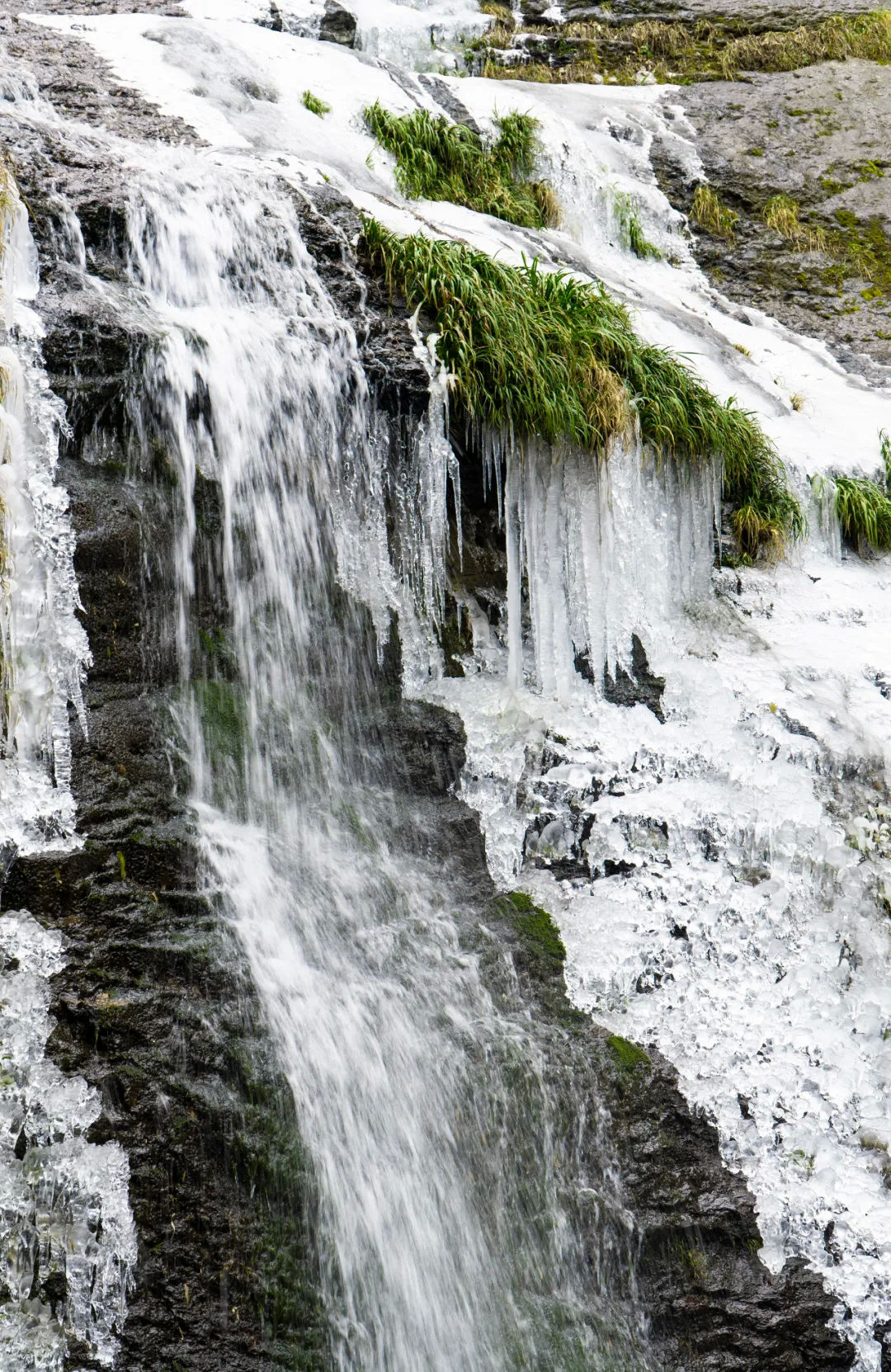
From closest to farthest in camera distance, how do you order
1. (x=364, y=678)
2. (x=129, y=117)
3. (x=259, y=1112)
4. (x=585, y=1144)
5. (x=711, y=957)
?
(x=259, y=1112), (x=585, y=1144), (x=711, y=957), (x=364, y=678), (x=129, y=117)

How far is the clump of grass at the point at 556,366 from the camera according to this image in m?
5.49

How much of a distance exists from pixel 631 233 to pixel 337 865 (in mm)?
6809

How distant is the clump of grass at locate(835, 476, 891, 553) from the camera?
22.2 ft

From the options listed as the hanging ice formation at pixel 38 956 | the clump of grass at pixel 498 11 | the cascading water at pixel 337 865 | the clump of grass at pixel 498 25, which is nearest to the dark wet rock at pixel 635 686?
the cascading water at pixel 337 865

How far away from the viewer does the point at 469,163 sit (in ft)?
27.5

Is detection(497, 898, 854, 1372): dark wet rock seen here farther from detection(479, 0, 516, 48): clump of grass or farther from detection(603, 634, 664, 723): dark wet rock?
detection(479, 0, 516, 48): clump of grass

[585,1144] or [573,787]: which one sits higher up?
[573,787]

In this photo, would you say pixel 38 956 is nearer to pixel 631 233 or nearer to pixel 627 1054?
pixel 627 1054

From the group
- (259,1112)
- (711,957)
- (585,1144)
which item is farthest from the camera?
(711,957)

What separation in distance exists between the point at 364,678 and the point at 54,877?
178cm

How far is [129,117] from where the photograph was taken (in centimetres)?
629

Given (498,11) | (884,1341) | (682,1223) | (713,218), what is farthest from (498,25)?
(884,1341)

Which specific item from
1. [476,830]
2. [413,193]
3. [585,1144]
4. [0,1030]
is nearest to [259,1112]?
[0,1030]

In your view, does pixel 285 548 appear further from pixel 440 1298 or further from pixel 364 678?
pixel 440 1298
